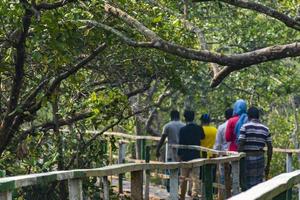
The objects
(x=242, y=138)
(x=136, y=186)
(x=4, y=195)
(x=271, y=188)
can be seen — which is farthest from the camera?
(x=242, y=138)

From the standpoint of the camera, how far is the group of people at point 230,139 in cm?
880

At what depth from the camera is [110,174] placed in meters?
5.29

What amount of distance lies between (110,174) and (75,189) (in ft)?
2.14

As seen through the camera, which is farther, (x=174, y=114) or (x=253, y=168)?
(x=174, y=114)

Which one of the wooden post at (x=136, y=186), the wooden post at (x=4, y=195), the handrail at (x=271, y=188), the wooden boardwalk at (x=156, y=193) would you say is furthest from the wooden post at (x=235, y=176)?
the wooden post at (x=4, y=195)

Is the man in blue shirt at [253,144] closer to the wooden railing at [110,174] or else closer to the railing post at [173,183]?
the wooden railing at [110,174]

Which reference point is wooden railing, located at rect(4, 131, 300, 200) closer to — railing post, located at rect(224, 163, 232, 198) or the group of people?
railing post, located at rect(224, 163, 232, 198)

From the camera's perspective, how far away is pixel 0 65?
25.4 ft

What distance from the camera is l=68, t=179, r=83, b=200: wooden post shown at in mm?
4605

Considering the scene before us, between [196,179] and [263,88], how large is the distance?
21.6ft

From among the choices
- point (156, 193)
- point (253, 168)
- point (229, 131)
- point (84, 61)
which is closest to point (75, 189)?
point (84, 61)

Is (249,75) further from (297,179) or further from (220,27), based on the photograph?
(297,179)

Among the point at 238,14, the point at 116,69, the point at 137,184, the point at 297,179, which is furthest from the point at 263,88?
the point at 297,179

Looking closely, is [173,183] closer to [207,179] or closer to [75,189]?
[207,179]
